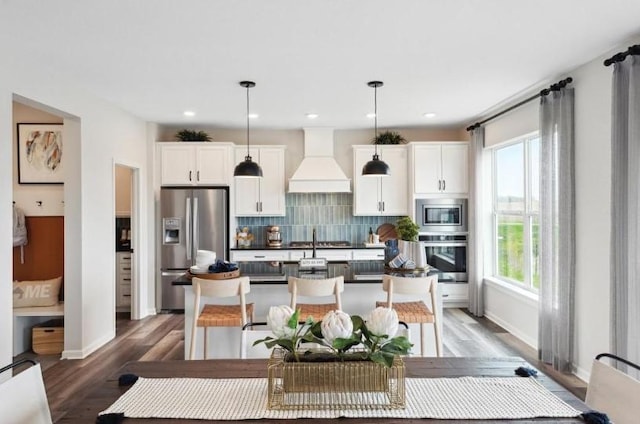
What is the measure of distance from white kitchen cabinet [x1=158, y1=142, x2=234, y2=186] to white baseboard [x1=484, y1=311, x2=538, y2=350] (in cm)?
404

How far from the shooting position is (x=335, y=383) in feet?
4.14

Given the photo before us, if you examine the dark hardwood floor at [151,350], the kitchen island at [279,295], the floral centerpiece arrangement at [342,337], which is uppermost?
the floral centerpiece arrangement at [342,337]

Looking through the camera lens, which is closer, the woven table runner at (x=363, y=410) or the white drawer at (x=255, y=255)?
the woven table runner at (x=363, y=410)

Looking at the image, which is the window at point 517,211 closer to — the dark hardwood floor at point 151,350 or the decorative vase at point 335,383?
the dark hardwood floor at point 151,350

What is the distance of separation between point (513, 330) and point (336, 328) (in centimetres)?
401

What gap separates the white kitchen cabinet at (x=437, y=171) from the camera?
565cm

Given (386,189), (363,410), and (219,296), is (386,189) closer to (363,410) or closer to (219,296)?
(219,296)

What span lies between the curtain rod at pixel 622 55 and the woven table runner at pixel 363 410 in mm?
2413

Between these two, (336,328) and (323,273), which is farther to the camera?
(323,273)

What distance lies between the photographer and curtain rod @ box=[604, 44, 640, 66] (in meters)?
2.56

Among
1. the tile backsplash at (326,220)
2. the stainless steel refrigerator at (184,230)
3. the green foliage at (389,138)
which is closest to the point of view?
the stainless steel refrigerator at (184,230)

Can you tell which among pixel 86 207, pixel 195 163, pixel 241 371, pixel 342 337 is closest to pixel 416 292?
pixel 241 371

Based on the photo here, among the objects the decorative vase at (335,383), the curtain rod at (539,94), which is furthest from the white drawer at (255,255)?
the decorative vase at (335,383)

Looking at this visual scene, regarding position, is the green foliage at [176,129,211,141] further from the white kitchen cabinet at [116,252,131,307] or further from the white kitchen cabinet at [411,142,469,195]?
the white kitchen cabinet at [411,142,469,195]
